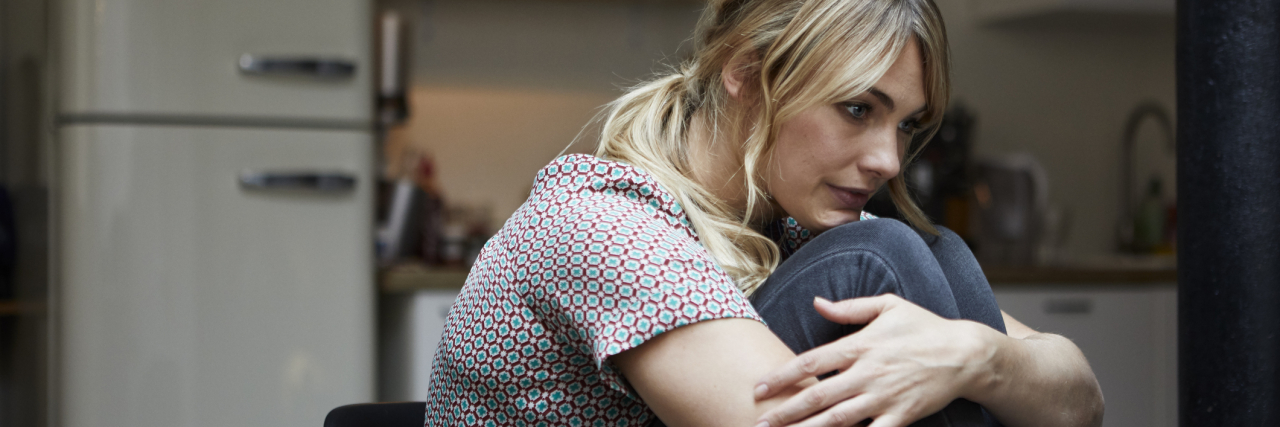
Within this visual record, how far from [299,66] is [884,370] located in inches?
59.1

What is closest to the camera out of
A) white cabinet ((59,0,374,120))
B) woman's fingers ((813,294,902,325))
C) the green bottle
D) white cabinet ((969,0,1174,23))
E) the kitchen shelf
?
woman's fingers ((813,294,902,325))

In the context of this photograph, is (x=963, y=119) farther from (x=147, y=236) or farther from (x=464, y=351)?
(x=464, y=351)

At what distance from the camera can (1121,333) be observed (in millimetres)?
2354

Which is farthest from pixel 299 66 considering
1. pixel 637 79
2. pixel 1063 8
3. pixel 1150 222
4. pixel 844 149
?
pixel 1150 222

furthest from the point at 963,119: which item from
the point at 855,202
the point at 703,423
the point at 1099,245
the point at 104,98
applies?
the point at 703,423

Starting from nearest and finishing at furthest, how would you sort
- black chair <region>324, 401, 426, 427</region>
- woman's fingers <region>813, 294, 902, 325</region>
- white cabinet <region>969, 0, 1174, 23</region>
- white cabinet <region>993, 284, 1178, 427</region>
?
woman's fingers <region>813, 294, 902, 325</region>, black chair <region>324, 401, 426, 427</region>, white cabinet <region>993, 284, 1178, 427</region>, white cabinet <region>969, 0, 1174, 23</region>

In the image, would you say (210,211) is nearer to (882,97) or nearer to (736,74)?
(736,74)

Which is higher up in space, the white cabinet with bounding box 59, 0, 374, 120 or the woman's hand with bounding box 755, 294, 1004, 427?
the white cabinet with bounding box 59, 0, 374, 120

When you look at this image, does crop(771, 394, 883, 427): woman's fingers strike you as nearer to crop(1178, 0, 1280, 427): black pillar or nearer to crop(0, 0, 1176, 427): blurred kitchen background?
crop(1178, 0, 1280, 427): black pillar

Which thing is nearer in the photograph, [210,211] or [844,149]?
[844,149]

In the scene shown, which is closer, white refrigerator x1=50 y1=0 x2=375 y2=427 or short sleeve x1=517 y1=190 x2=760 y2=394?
short sleeve x1=517 y1=190 x2=760 y2=394

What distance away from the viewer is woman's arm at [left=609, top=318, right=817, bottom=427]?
2.11 feet

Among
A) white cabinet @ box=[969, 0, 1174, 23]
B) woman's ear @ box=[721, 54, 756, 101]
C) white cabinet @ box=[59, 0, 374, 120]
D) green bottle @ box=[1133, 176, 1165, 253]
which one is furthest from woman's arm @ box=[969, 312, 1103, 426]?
green bottle @ box=[1133, 176, 1165, 253]

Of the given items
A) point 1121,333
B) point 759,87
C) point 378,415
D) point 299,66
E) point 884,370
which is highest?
point 299,66
